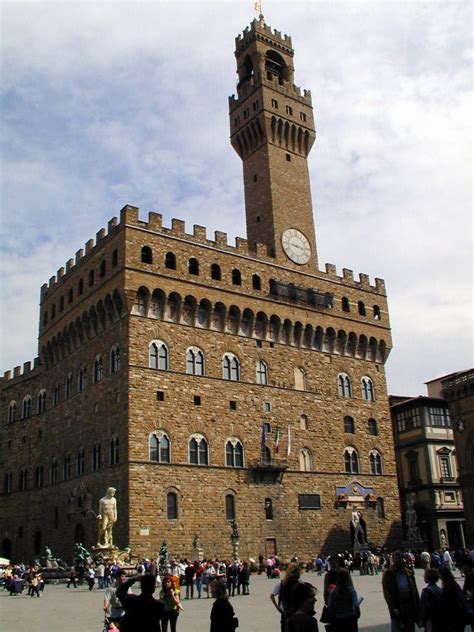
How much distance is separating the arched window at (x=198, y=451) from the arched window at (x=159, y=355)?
415 cm

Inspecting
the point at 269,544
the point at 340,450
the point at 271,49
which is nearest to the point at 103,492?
the point at 269,544

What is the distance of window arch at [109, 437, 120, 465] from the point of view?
34.7 metres

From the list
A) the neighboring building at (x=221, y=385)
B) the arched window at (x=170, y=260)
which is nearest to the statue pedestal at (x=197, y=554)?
the neighboring building at (x=221, y=385)

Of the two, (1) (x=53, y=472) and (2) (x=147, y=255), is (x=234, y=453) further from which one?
(1) (x=53, y=472)

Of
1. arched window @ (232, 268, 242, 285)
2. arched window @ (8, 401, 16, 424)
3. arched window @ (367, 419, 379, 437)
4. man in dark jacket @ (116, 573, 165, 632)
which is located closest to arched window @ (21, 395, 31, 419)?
arched window @ (8, 401, 16, 424)

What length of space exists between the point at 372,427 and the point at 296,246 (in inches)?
514

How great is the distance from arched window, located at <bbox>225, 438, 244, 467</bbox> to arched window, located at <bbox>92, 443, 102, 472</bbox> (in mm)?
6859

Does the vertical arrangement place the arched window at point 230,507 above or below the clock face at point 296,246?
below

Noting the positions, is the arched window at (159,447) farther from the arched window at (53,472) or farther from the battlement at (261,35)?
the battlement at (261,35)

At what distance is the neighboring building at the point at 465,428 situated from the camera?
140ft

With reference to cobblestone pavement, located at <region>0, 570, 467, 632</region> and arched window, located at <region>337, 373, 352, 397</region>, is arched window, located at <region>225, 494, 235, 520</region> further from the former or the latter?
arched window, located at <region>337, 373, 352, 397</region>

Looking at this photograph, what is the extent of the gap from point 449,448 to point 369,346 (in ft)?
42.4

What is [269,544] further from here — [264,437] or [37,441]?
[37,441]

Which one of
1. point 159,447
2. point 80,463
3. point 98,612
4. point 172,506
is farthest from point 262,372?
point 98,612
